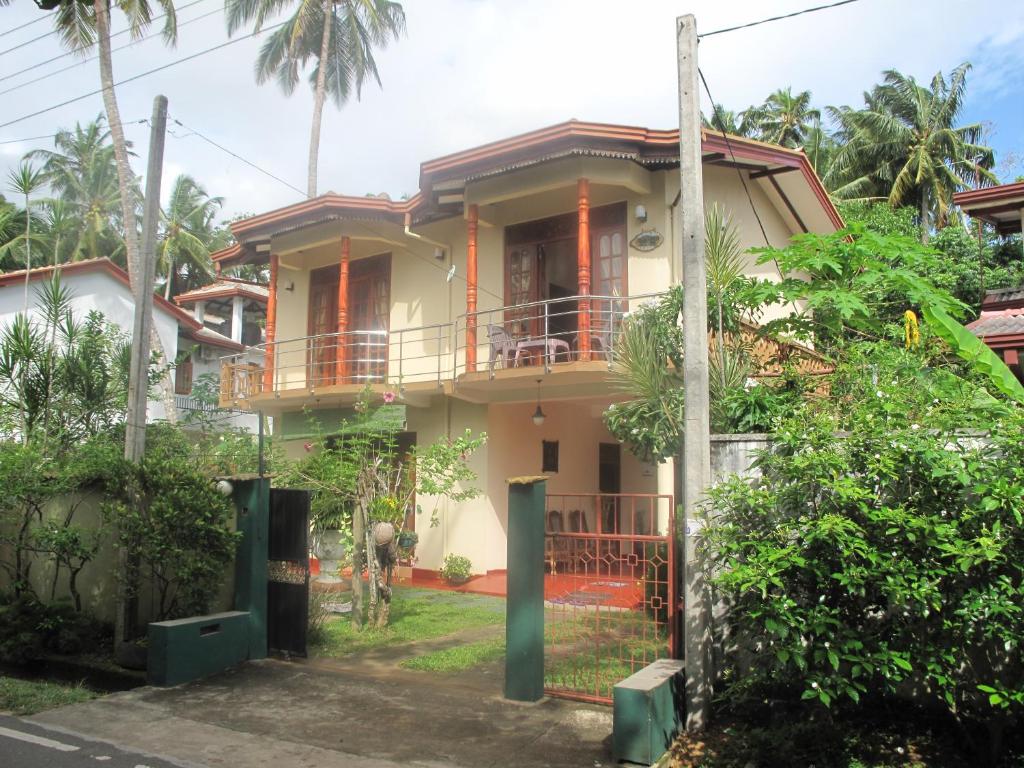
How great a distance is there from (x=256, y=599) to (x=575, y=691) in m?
3.68

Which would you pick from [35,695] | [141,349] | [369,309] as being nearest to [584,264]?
[369,309]

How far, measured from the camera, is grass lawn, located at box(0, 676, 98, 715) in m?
6.74

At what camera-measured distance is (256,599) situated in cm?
829

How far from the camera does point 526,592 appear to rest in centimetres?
651

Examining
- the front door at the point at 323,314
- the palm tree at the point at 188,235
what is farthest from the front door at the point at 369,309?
the palm tree at the point at 188,235

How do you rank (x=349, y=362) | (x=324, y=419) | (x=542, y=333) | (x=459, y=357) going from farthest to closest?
(x=324, y=419) < (x=349, y=362) < (x=459, y=357) < (x=542, y=333)

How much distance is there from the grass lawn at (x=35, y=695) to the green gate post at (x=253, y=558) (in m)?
1.59

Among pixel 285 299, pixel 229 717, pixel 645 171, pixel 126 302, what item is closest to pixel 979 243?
pixel 645 171

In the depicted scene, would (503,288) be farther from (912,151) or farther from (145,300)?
(912,151)

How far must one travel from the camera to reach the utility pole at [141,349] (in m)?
8.16

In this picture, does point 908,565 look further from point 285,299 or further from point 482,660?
point 285,299

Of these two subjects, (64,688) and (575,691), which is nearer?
(575,691)

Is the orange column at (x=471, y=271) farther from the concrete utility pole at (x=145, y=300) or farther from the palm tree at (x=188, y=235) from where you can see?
the palm tree at (x=188, y=235)

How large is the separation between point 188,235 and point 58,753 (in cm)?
3534
